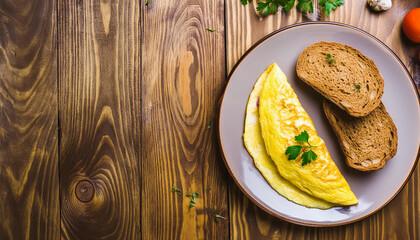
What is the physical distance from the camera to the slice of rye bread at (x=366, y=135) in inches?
79.0

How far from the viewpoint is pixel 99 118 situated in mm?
2156

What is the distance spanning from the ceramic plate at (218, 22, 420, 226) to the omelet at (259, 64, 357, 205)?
97 millimetres

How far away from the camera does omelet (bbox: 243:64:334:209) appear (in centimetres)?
202

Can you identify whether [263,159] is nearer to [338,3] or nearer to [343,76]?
[343,76]

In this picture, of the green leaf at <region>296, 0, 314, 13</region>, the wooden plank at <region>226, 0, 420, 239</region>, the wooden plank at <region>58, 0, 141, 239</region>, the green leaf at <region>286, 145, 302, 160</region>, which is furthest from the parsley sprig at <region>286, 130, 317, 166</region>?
the wooden plank at <region>58, 0, 141, 239</region>

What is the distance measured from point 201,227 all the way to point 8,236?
123 cm

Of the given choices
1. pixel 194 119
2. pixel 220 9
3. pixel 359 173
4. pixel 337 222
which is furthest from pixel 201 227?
pixel 220 9

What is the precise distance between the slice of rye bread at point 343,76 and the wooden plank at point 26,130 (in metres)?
1.60

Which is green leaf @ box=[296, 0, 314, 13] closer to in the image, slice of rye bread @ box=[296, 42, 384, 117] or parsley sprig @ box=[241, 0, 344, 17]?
parsley sprig @ box=[241, 0, 344, 17]

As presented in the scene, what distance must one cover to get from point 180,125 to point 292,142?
69 cm

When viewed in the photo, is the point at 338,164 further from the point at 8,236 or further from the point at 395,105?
the point at 8,236

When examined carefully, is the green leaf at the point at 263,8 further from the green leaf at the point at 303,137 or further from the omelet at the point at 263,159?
the green leaf at the point at 303,137

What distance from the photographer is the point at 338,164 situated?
81.0 inches

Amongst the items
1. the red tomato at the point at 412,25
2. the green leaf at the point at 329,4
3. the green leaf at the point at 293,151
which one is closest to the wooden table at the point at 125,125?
the green leaf at the point at 329,4
